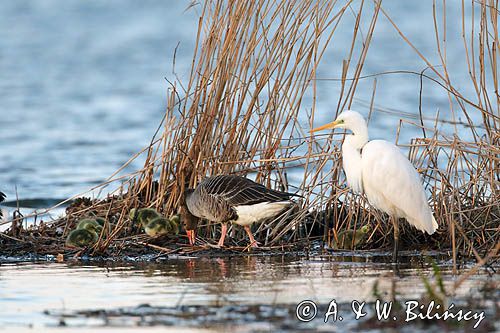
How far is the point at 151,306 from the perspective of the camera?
5.34 m

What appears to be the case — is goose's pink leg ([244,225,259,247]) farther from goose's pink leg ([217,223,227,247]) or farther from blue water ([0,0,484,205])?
blue water ([0,0,484,205])

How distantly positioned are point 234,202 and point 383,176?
3.86ft

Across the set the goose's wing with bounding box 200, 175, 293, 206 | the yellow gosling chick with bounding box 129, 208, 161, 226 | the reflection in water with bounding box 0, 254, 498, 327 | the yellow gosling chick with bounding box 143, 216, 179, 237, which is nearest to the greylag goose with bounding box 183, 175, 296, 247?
the goose's wing with bounding box 200, 175, 293, 206

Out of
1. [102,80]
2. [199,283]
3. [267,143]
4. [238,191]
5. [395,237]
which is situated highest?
[102,80]

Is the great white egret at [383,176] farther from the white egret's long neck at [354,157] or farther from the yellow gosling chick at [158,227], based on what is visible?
the yellow gosling chick at [158,227]

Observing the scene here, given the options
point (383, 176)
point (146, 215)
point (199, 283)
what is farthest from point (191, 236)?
point (199, 283)

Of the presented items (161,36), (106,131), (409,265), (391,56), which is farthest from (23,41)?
(409,265)

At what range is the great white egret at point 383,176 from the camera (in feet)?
25.0

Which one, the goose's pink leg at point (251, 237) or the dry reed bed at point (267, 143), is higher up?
the dry reed bed at point (267, 143)

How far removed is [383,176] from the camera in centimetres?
776

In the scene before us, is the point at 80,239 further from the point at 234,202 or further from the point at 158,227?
the point at 234,202

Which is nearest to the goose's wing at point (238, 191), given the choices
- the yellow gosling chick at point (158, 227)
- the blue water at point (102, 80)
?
the yellow gosling chick at point (158, 227)

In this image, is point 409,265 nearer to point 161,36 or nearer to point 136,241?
point 136,241

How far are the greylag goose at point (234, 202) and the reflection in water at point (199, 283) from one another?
1.44 feet
